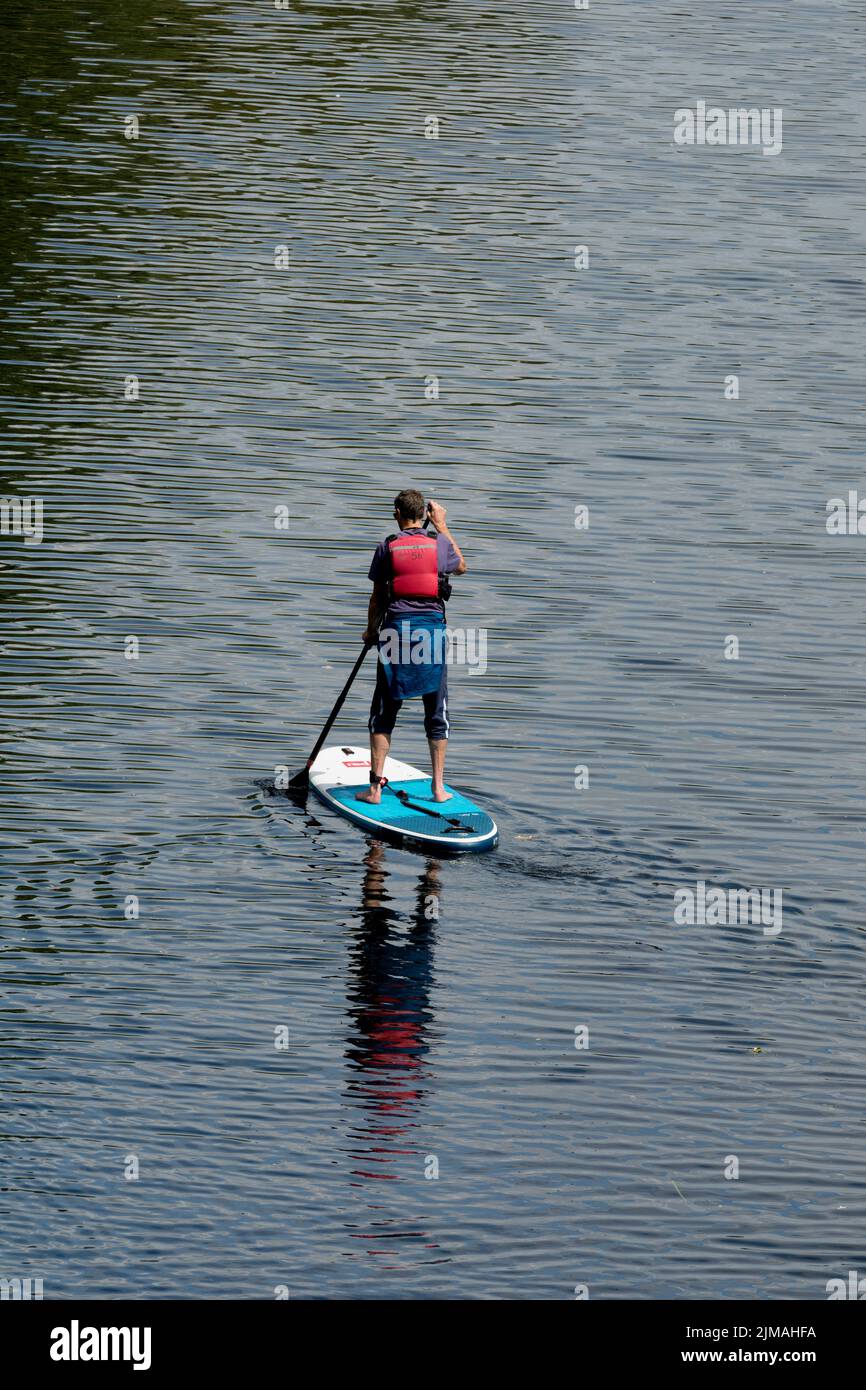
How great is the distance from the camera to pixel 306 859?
16938 mm

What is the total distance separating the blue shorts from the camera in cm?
1747

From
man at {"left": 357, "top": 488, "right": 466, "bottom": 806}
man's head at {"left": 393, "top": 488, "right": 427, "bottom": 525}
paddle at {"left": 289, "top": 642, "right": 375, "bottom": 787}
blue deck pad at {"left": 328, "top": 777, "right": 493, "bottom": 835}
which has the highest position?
man's head at {"left": 393, "top": 488, "right": 427, "bottom": 525}

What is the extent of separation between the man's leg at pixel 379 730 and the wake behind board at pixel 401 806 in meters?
0.09

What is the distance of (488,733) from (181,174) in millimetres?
21880

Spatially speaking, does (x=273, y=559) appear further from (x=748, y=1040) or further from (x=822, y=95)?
(x=822, y=95)

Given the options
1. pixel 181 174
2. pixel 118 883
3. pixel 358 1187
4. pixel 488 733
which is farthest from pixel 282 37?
pixel 358 1187

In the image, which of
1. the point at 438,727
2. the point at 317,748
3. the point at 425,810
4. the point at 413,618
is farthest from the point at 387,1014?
the point at 317,748

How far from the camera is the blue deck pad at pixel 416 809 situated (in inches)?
674

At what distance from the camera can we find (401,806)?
58.0ft

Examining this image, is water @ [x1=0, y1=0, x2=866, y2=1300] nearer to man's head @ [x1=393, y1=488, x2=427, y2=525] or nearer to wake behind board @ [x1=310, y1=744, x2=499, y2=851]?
wake behind board @ [x1=310, y1=744, x2=499, y2=851]

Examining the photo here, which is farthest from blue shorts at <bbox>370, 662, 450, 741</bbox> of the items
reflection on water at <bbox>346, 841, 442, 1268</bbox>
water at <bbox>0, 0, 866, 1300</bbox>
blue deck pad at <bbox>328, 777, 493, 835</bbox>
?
reflection on water at <bbox>346, 841, 442, 1268</bbox>

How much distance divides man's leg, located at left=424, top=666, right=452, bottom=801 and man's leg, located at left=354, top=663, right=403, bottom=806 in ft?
0.83

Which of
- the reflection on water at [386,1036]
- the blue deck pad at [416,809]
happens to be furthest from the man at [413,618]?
the reflection on water at [386,1036]

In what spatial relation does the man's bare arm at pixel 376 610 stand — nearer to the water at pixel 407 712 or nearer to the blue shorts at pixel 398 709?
the blue shorts at pixel 398 709
